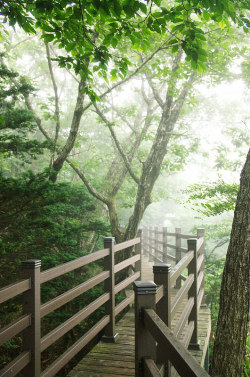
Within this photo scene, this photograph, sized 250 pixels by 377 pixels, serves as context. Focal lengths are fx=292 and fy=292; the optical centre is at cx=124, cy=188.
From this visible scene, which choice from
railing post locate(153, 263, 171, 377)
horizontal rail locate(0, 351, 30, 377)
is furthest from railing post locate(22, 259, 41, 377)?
railing post locate(153, 263, 171, 377)

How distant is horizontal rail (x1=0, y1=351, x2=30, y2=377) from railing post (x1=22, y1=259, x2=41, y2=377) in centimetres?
6

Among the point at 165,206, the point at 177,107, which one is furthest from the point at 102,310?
the point at 165,206

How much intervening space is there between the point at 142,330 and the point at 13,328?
1.10 m

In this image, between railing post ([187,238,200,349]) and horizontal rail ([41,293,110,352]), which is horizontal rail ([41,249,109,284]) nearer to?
horizontal rail ([41,293,110,352])

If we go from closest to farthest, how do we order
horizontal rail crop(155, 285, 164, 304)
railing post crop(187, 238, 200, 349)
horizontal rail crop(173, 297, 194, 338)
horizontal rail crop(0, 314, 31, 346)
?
horizontal rail crop(0, 314, 31, 346)
horizontal rail crop(155, 285, 164, 304)
horizontal rail crop(173, 297, 194, 338)
railing post crop(187, 238, 200, 349)

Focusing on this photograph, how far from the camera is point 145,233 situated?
1759 cm

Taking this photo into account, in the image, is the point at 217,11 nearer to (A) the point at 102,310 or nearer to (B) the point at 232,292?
(B) the point at 232,292

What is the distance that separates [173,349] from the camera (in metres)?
1.47

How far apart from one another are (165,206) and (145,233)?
33946mm

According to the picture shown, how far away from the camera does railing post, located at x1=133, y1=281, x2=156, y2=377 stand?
1919 millimetres

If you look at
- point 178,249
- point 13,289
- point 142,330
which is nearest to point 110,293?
point 13,289

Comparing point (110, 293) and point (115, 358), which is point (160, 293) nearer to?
point (115, 358)

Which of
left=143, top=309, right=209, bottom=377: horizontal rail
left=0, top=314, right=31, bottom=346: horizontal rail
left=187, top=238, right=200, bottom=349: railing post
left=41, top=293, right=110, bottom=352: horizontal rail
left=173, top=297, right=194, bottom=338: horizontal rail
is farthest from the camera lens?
left=187, top=238, right=200, bottom=349: railing post

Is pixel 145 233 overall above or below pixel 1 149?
below
